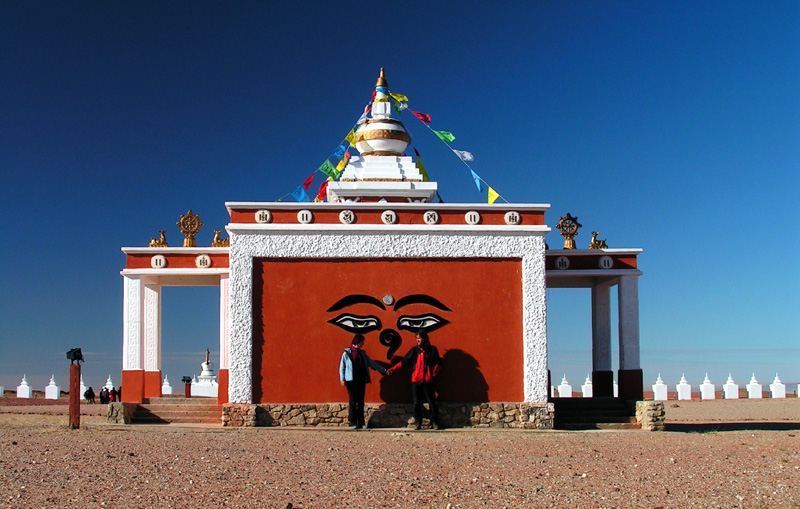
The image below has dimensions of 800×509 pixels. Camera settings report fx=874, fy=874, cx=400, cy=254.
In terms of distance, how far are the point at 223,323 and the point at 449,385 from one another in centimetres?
476

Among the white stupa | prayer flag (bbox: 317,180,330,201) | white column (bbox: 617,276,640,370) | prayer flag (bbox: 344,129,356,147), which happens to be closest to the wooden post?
the white stupa

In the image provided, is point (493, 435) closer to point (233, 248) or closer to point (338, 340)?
point (338, 340)

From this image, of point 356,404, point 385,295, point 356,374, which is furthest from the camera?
point 385,295

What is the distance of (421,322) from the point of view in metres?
15.7

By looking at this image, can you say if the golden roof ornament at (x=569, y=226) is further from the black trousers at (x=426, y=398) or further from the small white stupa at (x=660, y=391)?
the small white stupa at (x=660, y=391)

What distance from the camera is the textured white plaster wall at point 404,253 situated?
51.2 feet

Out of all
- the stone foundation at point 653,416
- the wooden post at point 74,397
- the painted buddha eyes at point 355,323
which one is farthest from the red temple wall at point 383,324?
the wooden post at point 74,397

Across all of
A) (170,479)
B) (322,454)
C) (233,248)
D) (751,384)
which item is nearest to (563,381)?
(751,384)

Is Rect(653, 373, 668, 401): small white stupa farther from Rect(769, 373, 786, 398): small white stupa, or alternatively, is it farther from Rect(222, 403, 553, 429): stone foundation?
Rect(222, 403, 553, 429): stone foundation

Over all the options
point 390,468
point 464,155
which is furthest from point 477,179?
point 390,468

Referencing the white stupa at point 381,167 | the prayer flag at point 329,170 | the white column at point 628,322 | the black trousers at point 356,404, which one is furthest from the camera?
the prayer flag at point 329,170

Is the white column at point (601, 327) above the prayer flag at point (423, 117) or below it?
below

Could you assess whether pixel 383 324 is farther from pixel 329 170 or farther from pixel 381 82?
pixel 381 82

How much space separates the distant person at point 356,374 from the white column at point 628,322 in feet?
18.1
